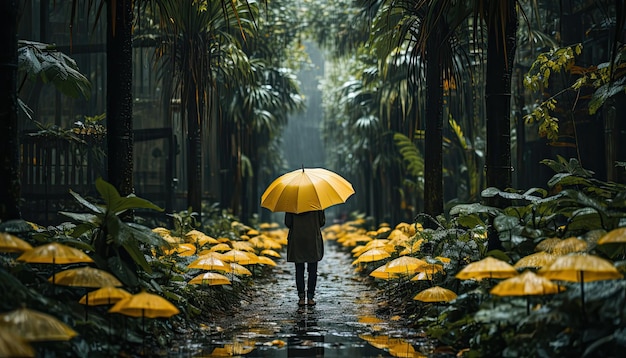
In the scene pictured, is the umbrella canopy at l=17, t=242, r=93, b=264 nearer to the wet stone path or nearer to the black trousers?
the wet stone path

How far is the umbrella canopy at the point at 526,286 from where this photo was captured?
5113 mm

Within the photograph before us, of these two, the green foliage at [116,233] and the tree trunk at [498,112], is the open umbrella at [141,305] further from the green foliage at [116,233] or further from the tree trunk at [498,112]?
the tree trunk at [498,112]

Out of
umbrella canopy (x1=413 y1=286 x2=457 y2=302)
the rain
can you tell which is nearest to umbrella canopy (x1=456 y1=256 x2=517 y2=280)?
the rain

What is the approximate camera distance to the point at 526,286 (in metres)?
5.14

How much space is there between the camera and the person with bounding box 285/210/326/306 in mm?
10344

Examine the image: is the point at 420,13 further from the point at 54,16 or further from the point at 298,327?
the point at 54,16

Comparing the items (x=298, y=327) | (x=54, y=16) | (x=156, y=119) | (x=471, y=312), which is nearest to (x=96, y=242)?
(x=298, y=327)

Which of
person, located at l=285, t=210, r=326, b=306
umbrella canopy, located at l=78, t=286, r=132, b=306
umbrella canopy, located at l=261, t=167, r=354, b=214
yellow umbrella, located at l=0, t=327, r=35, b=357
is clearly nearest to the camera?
yellow umbrella, located at l=0, t=327, r=35, b=357

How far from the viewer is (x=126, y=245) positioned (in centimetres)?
679

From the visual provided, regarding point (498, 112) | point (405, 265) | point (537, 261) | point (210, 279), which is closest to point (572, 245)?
point (537, 261)

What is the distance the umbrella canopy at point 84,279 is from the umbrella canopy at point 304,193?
14.7ft

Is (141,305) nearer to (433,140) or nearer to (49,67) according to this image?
(49,67)

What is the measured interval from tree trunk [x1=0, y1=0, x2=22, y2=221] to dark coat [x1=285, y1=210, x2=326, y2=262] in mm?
4388

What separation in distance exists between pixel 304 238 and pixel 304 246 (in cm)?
11
